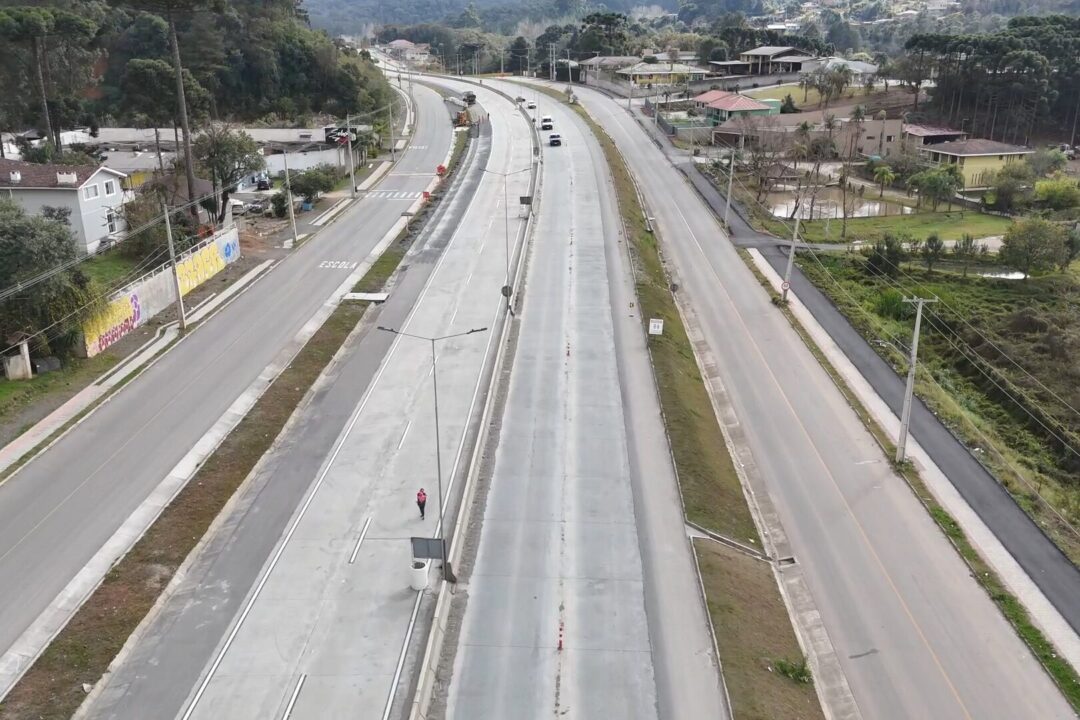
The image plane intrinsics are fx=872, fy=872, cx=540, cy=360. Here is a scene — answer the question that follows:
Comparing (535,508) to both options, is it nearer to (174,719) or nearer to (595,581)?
(595,581)

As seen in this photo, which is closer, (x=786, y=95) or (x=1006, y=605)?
(x=1006, y=605)

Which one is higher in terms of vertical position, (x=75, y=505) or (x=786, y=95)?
(x=786, y=95)

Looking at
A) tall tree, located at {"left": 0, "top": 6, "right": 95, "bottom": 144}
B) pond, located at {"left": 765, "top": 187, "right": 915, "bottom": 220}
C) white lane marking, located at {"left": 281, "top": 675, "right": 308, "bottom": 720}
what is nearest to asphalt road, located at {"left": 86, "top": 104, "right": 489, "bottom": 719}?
white lane marking, located at {"left": 281, "top": 675, "right": 308, "bottom": 720}

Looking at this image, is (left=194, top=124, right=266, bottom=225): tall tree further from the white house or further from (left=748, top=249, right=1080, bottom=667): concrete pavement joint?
(left=748, top=249, right=1080, bottom=667): concrete pavement joint

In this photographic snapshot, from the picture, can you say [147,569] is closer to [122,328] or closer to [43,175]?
[122,328]

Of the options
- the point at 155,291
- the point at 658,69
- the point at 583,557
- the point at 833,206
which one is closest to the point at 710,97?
the point at 658,69

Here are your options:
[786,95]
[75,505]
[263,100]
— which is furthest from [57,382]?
[786,95]
